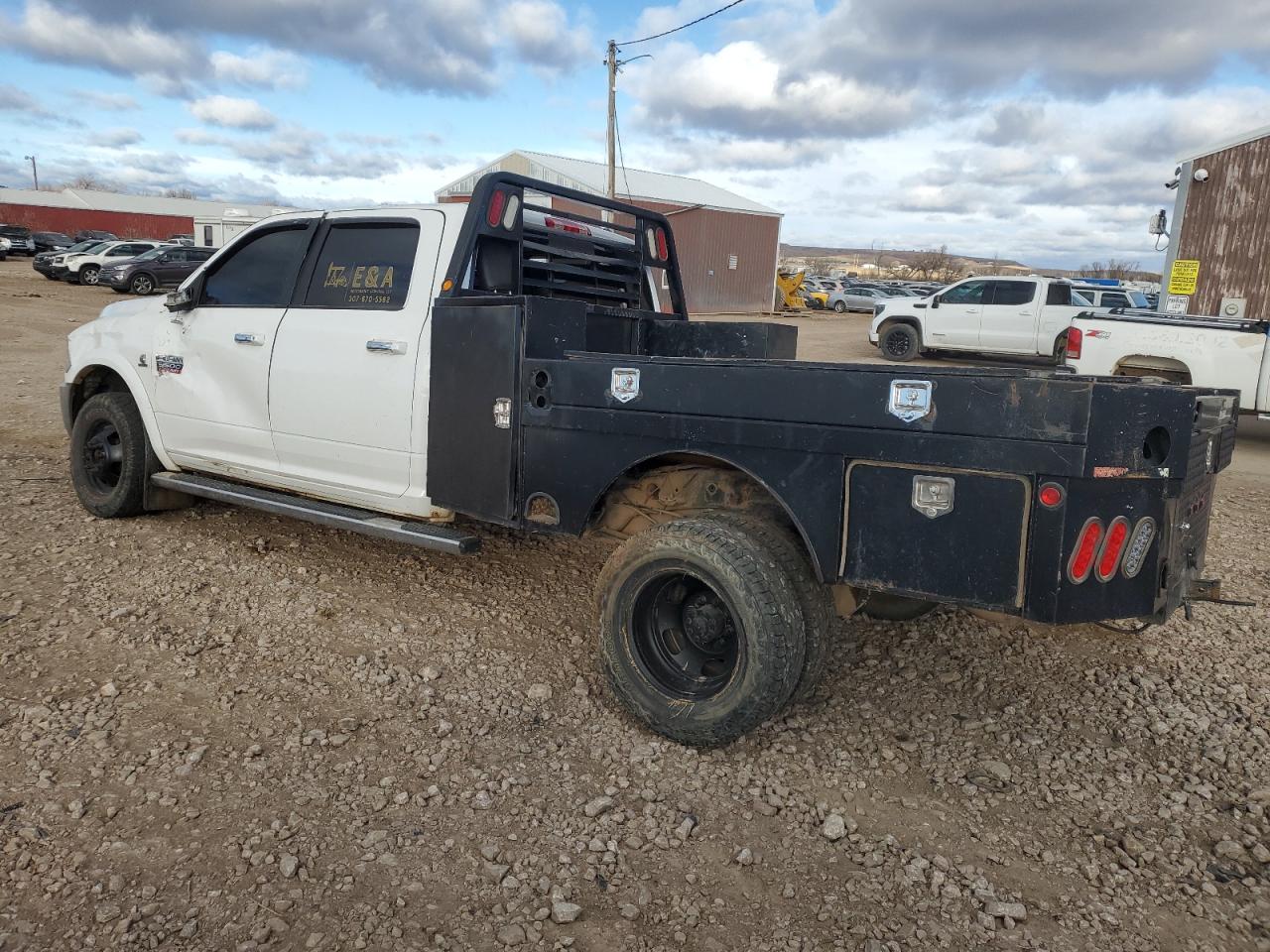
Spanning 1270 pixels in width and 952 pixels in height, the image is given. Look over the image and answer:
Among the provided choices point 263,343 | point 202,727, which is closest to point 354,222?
point 263,343

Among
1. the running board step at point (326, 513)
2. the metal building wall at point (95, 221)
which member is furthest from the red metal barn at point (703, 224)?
the metal building wall at point (95, 221)

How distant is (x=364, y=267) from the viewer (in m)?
4.54

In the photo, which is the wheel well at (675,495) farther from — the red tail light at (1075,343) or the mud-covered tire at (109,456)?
the red tail light at (1075,343)

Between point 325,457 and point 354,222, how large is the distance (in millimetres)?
1167

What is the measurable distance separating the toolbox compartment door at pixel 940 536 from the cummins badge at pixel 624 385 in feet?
2.80

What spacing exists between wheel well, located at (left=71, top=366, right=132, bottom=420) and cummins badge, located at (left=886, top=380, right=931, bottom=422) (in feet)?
15.7

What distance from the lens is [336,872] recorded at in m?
2.60

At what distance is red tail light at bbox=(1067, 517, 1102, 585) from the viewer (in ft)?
8.70

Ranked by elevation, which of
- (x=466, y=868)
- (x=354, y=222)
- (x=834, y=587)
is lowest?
(x=466, y=868)

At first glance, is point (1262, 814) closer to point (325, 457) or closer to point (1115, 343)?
point (325, 457)

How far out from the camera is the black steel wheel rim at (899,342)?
62.1 feet

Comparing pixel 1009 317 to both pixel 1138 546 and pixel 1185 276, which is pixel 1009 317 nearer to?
pixel 1185 276

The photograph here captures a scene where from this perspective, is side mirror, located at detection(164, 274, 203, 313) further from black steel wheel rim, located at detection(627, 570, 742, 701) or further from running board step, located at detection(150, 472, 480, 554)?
black steel wheel rim, located at detection(627, 570, 742, 701)

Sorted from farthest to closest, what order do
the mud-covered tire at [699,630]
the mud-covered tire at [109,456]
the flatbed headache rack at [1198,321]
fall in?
the flatbed headache rack at [1198,321] → the mud-covered tire at [109,456] → the mud-covered tire at [699,630]
